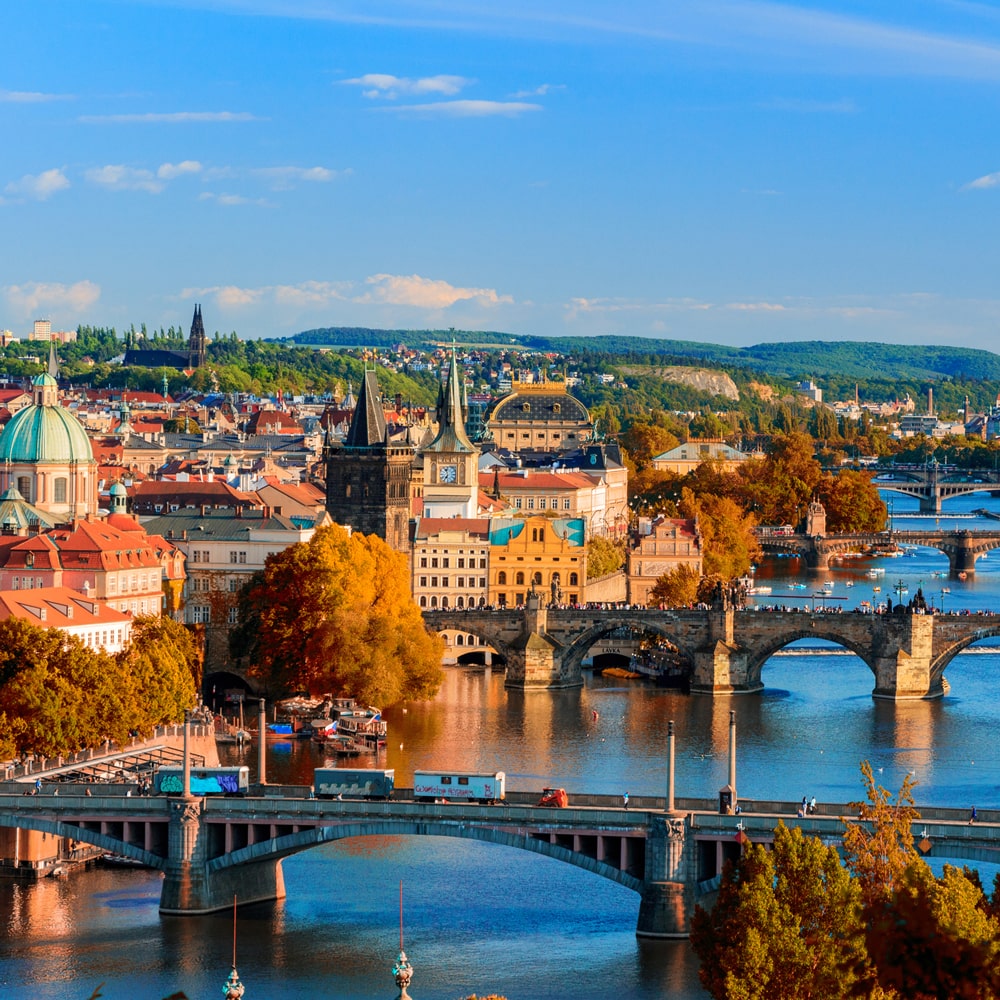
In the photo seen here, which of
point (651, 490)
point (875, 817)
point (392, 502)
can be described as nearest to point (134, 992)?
point (875, 817)

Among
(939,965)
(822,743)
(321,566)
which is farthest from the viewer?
(321,566)

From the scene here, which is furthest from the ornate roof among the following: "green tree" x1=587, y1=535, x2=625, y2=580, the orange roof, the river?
"green tree" x1=587, y1=535, x2=625, y2=580

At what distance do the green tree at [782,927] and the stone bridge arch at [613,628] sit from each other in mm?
50500

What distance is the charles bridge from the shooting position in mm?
93750

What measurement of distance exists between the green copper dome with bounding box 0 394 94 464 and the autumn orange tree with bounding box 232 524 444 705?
42.6 feet

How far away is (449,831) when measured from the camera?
2219 inches

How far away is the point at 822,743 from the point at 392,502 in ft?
95.0

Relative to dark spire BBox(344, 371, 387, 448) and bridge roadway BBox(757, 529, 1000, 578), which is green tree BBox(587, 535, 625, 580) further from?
bridge roadway BBox(757, 529, 1000, 578)

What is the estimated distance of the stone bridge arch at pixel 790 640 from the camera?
313 feet

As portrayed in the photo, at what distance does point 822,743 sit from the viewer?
8106cm

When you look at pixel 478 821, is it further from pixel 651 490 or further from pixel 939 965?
pixel 651 490

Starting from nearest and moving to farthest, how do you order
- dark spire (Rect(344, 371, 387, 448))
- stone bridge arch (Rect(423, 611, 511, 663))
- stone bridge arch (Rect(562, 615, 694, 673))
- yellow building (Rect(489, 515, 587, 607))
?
stone bridge arch (Rect(562, 615, 694, 673)) → stone bridge arch (Rect(423, 611, 511, 663)) → dark spire (Rect(344, 371, 387, 448)) → yellow building (Rect(489, 515, 587, 607))

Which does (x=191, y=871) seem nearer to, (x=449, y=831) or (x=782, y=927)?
(x=449, y=831)

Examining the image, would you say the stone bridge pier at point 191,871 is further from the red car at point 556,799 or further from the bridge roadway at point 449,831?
the red car at point 556,799
